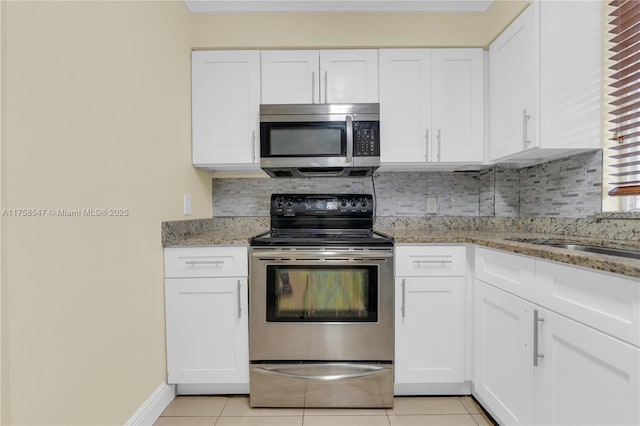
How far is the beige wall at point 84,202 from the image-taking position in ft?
3.00

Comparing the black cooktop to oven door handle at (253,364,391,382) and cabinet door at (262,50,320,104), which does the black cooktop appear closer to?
cabinet door at (262,50,320,104)

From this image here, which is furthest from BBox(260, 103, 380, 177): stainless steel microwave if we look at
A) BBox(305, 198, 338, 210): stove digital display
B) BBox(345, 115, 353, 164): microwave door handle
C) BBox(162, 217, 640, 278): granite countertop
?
BBox(162, 217, 640, 278): granite countertop

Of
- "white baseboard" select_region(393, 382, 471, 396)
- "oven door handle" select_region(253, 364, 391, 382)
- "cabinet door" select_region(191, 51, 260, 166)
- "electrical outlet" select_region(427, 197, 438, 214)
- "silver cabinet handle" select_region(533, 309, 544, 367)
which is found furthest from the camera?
"electrical outlet" select_region(427, 197, 438, 214)

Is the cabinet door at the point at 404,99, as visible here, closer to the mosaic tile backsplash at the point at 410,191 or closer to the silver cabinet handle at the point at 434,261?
the mosaic tile backsplash at the point at 410,191

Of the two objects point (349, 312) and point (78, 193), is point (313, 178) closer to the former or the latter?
point (349, 312)

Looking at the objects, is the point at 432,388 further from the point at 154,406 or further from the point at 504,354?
the point at 154,406

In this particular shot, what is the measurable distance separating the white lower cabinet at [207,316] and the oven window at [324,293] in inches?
7.8

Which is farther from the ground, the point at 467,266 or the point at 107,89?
the point at 107,89

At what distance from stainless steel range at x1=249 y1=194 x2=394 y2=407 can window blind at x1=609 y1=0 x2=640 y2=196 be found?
3.67 ft

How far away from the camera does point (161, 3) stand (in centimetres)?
167

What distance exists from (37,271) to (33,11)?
2.60ft

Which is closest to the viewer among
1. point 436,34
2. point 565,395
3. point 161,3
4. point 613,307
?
point 613,307

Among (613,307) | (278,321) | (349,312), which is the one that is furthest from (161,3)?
(613,307)

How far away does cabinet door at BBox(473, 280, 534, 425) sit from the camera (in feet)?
4.17
